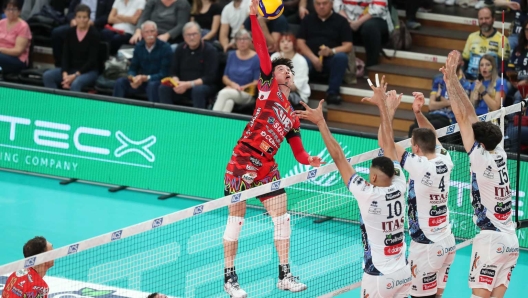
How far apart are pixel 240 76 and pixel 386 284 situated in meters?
8.02

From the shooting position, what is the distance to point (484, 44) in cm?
1641

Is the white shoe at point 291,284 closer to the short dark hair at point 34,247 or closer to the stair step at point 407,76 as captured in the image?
the short dark hair at point 34,247

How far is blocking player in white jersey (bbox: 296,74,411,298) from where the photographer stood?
8891 mm

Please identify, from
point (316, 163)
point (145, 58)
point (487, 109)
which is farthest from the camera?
point (145, 58)

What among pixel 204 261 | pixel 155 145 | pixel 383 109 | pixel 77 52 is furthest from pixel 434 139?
pixel 77 52

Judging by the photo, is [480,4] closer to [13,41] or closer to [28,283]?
[13,41]

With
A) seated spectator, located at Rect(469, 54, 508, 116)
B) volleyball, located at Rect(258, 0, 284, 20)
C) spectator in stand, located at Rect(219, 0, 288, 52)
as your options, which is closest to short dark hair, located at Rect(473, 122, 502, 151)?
volleyball, located at Rect(258, 0, 284, 20)

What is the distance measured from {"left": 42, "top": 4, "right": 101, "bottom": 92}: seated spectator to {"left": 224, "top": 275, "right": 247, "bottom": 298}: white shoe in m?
8.19

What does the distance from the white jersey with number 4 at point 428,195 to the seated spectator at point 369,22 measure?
7643 mm

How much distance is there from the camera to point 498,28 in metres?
17.8

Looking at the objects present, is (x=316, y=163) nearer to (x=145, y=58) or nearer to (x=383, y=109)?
(x=383, y=109)

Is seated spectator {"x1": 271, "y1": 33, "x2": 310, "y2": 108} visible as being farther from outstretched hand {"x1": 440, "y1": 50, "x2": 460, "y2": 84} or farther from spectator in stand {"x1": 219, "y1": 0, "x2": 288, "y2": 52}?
outstretched hand {"x1": 440, "y1": 50, "x2": 460, "y2": 84}

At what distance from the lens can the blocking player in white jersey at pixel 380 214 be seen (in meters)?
8.89

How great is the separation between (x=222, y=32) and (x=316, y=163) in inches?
318
